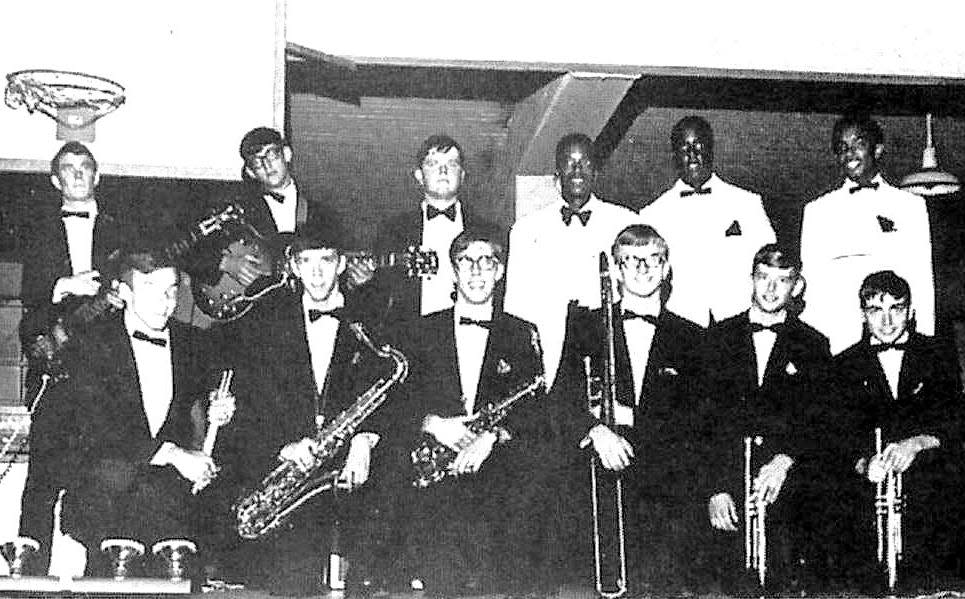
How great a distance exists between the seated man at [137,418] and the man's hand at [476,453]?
88cm

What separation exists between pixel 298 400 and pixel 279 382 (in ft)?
0.31

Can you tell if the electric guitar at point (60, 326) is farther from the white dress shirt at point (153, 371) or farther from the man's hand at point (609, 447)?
the man's hand at point (609, 447)

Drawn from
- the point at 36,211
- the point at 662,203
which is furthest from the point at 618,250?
the point at 36,211

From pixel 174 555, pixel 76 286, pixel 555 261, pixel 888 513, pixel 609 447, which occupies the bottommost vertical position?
pixel 174 555

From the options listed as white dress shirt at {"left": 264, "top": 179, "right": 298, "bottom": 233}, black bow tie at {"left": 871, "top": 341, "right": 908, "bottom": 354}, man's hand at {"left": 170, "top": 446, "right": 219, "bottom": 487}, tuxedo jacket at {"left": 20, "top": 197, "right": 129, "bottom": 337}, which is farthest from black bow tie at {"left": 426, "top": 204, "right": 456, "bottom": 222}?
black bow tie at {"left": 871, "top": 341, "right": 908, "bottom": 354}

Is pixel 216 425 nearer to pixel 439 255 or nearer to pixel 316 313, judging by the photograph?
pixel 316 313

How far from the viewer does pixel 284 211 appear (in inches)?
195

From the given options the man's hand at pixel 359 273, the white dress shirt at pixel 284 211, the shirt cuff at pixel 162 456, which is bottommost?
the shirt cuff at pixel 162 456

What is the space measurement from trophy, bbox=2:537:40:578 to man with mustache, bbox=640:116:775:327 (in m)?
2.42

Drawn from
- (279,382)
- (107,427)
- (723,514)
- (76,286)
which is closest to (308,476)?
(279,382)

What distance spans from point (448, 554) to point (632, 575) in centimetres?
66

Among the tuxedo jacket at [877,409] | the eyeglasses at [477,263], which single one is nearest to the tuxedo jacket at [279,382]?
the eyeglasses at [477,263]

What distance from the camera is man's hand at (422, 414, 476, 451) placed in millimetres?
4848

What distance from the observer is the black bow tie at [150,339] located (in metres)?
4.80
